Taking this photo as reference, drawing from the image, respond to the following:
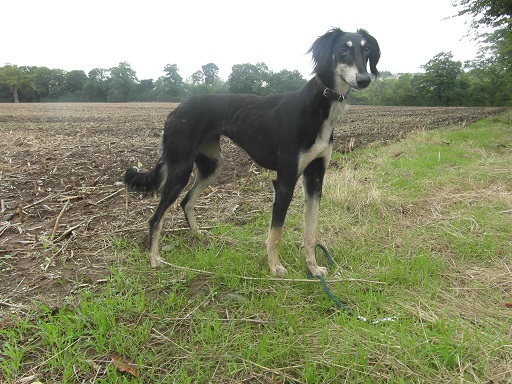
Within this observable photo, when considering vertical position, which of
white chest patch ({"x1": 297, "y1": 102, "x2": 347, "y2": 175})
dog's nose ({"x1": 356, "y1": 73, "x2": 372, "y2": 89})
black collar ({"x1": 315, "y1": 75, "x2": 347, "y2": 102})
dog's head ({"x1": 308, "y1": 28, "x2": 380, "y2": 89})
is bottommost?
white chest patch ({"x1": 297, "y1": 102, "x2": 347, "y2": 175})

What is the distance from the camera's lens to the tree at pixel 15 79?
A: 52969mm

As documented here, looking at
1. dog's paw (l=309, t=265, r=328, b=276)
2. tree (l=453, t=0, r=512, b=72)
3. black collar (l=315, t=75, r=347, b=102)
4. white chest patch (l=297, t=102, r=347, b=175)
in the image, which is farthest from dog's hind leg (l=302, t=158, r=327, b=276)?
tree (l=453, t=0, r=512, b=72)

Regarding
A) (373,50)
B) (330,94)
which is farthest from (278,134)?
(373,50)

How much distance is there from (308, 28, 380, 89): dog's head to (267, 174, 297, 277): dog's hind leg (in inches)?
36.6

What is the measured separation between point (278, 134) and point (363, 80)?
820 mm

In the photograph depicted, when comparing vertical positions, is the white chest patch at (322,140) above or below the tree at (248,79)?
below

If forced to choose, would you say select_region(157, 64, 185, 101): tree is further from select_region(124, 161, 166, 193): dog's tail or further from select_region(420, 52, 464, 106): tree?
select_region(420, 52, 464, 106): tree

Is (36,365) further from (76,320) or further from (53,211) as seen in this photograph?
(53,211)

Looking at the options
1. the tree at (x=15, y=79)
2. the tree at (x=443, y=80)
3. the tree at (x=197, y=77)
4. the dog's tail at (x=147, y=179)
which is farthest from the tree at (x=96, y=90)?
the dog's tail at (x=147, y=179)

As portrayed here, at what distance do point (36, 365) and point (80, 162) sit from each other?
503 centimetres

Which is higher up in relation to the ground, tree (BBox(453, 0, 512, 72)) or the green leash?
tree (BBox(453, 0, 512, 72))

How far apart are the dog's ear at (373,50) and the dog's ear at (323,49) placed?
29 centimetres

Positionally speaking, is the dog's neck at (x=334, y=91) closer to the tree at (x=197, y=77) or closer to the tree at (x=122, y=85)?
the tree at (x=197, y=77)

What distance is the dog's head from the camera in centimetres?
259
